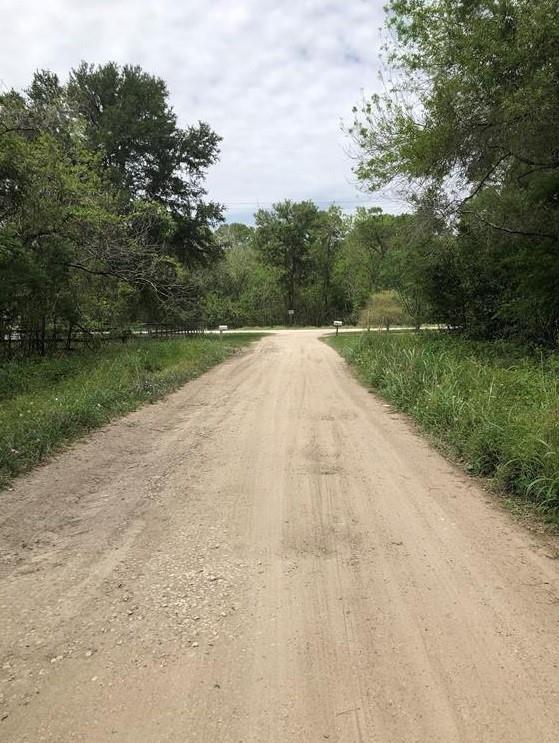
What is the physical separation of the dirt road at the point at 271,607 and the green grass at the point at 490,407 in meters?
0.46

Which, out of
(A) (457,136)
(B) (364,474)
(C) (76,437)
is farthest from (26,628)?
(A) (457,136)

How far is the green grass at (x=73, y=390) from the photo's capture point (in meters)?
6.50

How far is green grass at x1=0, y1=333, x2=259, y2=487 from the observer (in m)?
6.50

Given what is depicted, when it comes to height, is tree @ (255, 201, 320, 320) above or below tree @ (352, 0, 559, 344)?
above

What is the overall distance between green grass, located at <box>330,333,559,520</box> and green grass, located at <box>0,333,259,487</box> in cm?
482

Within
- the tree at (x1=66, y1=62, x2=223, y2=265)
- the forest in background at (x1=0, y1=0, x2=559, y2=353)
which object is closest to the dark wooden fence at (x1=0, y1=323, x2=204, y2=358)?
the forest in background at (x1=0, y1=0, x2=559, y2=353)

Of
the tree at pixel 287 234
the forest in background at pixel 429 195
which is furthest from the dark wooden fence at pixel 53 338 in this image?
the tree at pixel 287 234

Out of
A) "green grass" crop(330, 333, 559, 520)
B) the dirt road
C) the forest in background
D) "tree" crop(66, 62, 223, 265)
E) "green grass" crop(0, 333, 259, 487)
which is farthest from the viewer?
"tree" crop(66, 62, 223, 265)

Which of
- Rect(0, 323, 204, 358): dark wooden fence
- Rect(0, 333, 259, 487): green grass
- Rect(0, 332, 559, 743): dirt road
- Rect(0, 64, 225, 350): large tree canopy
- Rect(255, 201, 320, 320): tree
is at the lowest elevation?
Rect(0, 332, 559, 743): dirt road

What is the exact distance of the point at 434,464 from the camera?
6.13 m

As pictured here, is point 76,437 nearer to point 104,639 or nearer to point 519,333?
point 104,639

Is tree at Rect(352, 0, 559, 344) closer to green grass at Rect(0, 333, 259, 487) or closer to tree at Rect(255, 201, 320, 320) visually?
green grass at Rect(0, 333, 259, 487)

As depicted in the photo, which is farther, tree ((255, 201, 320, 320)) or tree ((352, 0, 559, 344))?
tree ((255, 201, 320, 320))

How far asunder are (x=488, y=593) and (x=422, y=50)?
1208 cm
